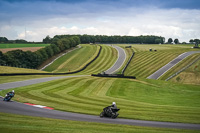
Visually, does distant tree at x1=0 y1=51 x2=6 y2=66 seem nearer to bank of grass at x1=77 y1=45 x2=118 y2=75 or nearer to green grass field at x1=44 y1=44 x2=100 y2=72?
green grass field at x1=44 y1=44 x2=100 y2=72

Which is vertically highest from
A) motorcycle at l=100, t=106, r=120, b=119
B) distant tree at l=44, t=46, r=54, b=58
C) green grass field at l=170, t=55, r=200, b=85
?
distant tree at l=44, t=46, r=54, b=58

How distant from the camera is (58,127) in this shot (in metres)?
17.2

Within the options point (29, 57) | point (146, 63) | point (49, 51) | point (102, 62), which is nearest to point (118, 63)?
point (102, 62)

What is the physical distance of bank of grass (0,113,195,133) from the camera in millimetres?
16312

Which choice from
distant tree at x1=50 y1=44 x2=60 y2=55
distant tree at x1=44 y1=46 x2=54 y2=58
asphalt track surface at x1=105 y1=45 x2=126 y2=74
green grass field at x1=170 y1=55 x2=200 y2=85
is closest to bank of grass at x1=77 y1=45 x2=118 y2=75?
asphalt track surface at x1=105 y1=45 x2=126 y2=74

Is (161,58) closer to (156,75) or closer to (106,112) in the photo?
(156,75)

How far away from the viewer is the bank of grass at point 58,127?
16.3 meters

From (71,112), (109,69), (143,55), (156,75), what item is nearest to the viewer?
(71,112)

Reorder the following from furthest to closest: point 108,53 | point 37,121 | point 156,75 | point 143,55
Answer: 1. point 108,53
2. point 143,55
3. point 156,75
4. point 37,121

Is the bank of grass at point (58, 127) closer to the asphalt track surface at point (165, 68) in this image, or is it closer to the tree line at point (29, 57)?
the asphalt track surface at point (165, 68)

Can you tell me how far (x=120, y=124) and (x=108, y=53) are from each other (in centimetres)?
11306

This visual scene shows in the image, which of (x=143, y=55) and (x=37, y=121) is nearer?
(x=37, y=121)

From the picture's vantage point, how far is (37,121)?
62.1ft

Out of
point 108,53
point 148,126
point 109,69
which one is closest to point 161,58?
point 109,69
